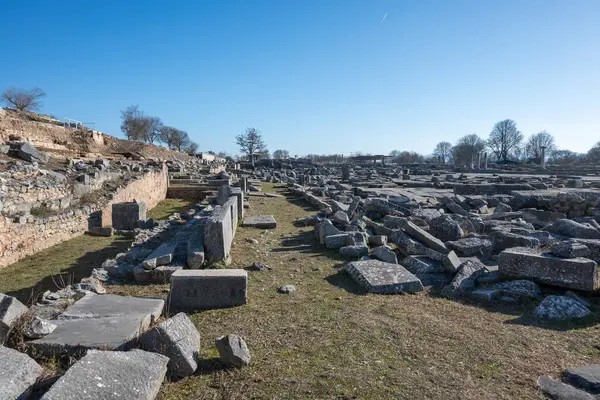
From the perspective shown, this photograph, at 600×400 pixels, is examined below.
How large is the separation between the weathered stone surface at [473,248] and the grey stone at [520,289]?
5.44ft

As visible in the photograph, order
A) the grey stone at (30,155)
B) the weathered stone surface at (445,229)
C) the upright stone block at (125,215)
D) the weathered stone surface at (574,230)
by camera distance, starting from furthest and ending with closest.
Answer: the grey stone at (30,155), the upright stone block at (125,215), the weathered stone surface at (445,229), the weathered stone surface at (574,230)

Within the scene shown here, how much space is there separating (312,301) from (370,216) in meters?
6.96

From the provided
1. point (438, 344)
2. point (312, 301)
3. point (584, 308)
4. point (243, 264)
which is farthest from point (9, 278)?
point (584, 308)

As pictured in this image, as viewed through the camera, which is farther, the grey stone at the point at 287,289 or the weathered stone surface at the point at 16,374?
the grey stone at the point at 287,289

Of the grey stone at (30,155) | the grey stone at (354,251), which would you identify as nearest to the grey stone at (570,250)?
the grey stone at (354,251)

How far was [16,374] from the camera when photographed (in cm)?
277

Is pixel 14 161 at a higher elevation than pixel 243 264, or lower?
higher

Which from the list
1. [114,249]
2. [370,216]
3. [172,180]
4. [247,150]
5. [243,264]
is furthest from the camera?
[247,150]

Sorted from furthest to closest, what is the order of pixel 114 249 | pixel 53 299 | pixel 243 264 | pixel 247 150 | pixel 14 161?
pixel 247 150 < pixel 14 161 < pixel 114 249 < pixel 243 264 < pixel 53 299

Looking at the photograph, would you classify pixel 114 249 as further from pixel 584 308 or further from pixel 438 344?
pixel 584 308

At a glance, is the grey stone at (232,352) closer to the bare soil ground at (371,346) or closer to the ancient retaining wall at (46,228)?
the bare soil ground at (371,346)

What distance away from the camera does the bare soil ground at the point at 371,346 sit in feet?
10.5

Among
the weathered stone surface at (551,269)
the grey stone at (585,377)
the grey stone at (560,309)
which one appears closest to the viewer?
the grey stone at (585,377)

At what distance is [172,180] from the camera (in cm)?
2361
